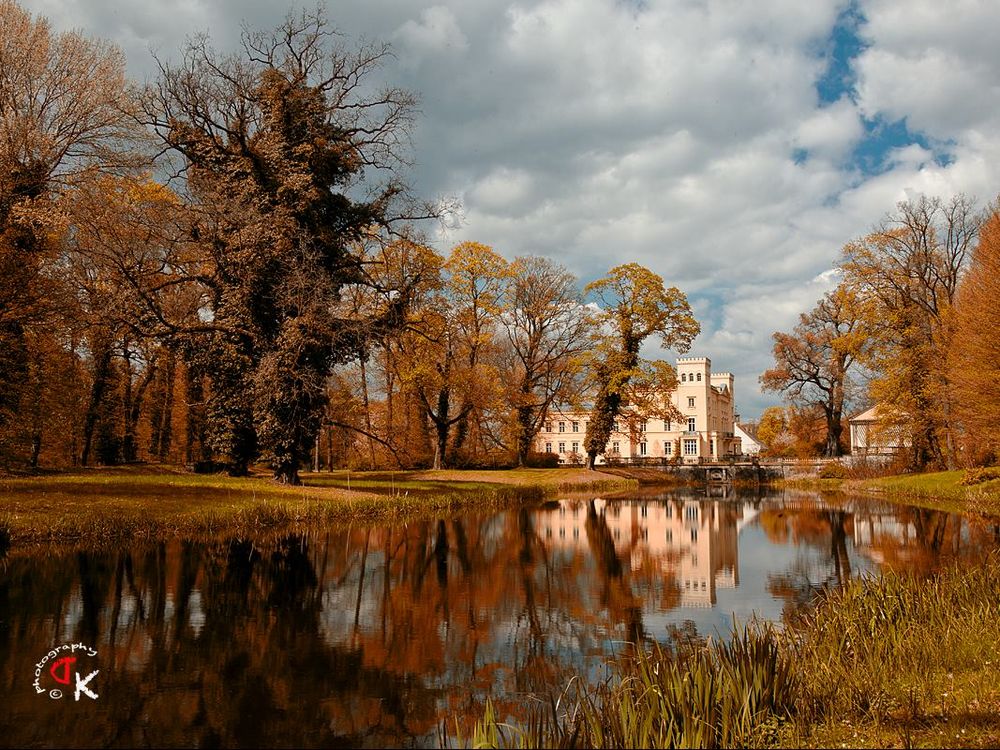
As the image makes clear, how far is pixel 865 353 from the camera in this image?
38.5m

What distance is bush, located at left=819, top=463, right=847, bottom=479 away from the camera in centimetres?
4309

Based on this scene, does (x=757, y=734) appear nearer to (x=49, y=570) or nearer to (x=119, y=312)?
(x=49, y=570)

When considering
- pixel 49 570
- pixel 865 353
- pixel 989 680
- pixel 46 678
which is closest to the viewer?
pixel 989 680

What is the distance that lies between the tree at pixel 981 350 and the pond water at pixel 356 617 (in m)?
6.41

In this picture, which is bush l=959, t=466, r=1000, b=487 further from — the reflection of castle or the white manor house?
the white manor house

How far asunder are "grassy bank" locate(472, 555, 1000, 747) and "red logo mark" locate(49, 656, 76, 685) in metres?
4.13

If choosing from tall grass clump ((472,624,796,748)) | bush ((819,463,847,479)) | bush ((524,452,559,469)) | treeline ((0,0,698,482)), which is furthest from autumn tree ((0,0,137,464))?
bush ((819,463,847,479))

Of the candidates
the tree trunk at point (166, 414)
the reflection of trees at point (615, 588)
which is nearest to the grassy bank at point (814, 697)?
the reflection of trees at point (615, 588)

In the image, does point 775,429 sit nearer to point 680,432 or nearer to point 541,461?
point 680,432

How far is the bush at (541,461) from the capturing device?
4966 centimetres

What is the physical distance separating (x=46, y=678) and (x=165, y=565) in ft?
20.6

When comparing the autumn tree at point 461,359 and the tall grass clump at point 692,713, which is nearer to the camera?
the tall grass clump at point 692,713

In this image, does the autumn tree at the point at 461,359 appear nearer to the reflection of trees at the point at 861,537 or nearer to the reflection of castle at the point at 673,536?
the reflection of castle at the point at 673,536

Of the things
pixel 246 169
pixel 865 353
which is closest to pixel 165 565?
pixel 246 169
